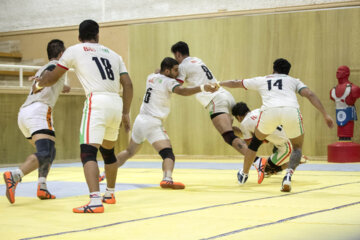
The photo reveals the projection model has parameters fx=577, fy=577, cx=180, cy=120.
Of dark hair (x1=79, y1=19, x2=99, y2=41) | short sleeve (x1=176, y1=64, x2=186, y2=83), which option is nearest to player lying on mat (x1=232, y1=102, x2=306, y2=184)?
short sleeve (x1=176, y1=64, x2=186, y2=83)

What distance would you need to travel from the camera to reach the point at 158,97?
23.4 ft

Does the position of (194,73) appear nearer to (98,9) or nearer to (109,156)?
(109,156)

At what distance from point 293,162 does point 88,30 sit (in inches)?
108

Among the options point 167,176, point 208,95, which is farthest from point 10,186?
point 208,95

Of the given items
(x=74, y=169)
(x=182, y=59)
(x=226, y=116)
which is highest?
(x=182, y=59)

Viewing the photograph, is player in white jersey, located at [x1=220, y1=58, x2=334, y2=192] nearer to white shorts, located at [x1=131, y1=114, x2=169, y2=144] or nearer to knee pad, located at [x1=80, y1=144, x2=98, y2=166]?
white shorts, located at [x1=131, y1=114, x2=169, y2=144]

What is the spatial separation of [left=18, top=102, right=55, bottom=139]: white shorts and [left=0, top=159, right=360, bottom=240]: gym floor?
738mm

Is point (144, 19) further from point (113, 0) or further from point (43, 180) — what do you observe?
point (43, 180)

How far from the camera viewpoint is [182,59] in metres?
7.79

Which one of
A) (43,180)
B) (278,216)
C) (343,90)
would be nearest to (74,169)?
(43,180)

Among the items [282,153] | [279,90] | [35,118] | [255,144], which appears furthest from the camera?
[282,153]

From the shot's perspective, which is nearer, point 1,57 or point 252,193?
point 252,193

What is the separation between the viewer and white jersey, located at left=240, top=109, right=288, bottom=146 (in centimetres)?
758

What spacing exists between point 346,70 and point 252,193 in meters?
5.38
